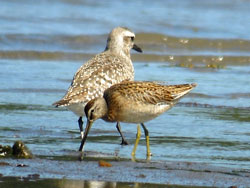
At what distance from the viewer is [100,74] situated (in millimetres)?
8727

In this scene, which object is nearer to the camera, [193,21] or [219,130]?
[219,130]

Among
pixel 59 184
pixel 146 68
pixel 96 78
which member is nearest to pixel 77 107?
pixel 96 78

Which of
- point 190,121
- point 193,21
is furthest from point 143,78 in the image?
point 193,21

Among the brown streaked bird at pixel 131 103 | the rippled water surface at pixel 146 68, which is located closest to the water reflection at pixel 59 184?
the rippled water surface at pixel 146 68

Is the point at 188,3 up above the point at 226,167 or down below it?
above

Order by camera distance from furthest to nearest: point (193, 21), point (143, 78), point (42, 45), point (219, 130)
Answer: point (193, 21)
point (42, 45)
point (143, 78)
point (219, 130)

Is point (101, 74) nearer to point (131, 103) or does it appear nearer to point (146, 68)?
point (131, 103)

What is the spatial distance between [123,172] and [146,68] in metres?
7.44

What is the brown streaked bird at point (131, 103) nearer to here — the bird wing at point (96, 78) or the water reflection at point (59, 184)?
the bird wing at point (96, 78)

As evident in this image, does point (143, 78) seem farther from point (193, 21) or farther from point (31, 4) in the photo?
point (31, 4)

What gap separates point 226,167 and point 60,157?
1.56m

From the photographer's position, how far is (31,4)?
2045cm

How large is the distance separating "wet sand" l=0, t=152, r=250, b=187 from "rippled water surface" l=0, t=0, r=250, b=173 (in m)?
0.37

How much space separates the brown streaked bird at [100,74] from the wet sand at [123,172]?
4.40ft
